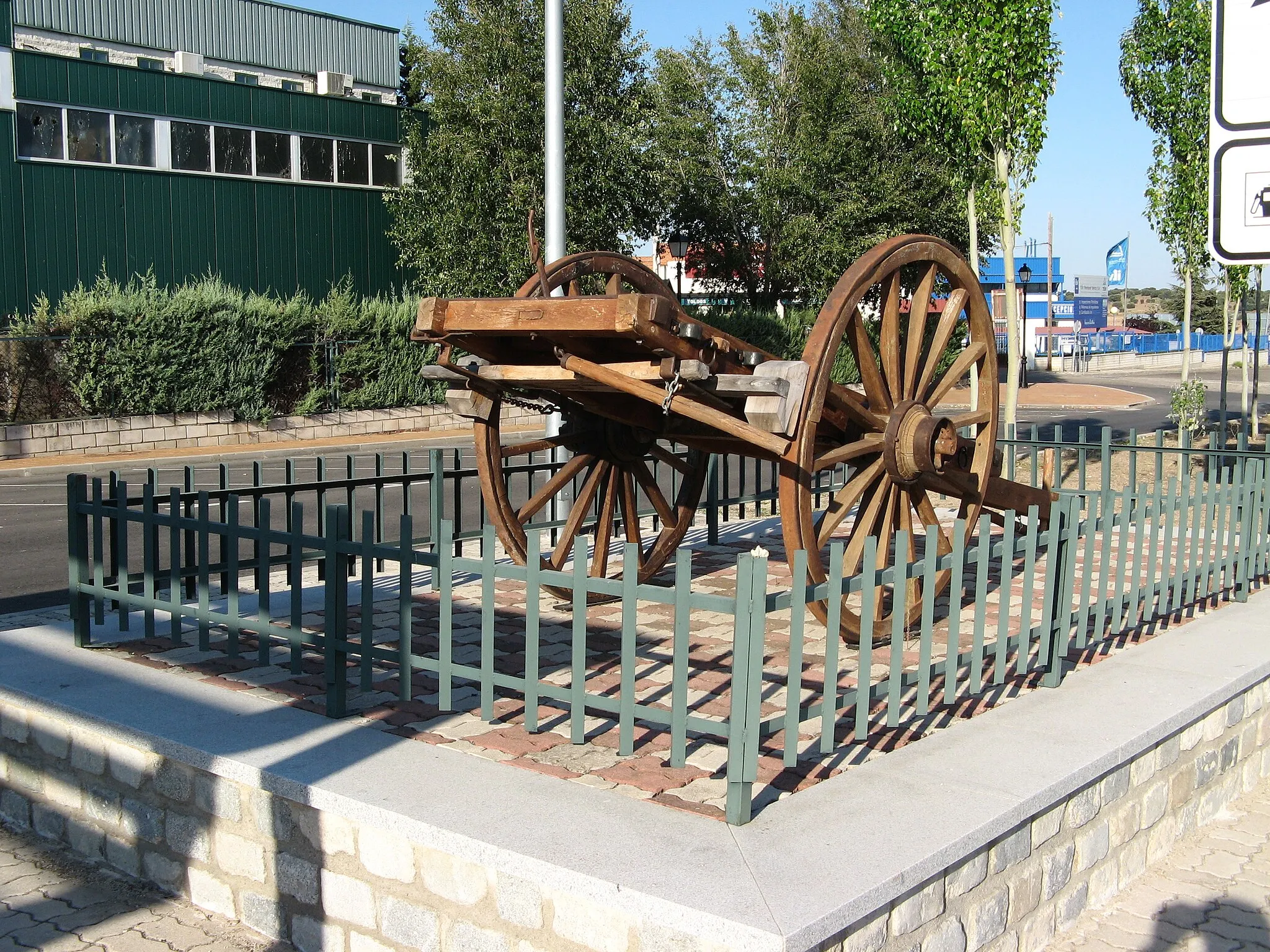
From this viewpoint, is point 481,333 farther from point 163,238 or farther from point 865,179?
point 865,179

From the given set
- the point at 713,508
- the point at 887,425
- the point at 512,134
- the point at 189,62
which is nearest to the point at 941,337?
the point at 887,425

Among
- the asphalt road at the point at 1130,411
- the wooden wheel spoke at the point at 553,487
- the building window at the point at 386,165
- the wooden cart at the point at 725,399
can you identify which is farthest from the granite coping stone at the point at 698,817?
the building window at the point at 386,165

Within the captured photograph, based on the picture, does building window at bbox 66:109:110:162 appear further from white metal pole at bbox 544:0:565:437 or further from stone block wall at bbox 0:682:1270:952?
stone block wall at bbox 0:682:1270:952

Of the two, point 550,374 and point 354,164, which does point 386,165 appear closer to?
point 354,164

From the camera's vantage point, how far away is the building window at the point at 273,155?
25.0m

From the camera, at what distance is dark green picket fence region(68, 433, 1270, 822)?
3889mm

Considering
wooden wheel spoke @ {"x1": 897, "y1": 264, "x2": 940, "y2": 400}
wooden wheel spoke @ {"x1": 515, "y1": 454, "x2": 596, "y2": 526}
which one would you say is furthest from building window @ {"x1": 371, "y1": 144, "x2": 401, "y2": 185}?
wooden wheel spoke @ {"x1": 897, "y1": 264, "x2": 940, "y2": 400}

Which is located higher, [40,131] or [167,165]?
[40,131]

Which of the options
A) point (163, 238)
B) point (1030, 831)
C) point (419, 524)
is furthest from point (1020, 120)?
point (163, 238)

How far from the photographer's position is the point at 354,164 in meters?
26.4

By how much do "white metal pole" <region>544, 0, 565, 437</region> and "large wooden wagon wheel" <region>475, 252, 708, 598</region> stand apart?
239 centimetres

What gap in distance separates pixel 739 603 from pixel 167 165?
22.8 meters

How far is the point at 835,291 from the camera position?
5.19m

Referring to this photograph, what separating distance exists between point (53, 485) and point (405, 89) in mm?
25029
